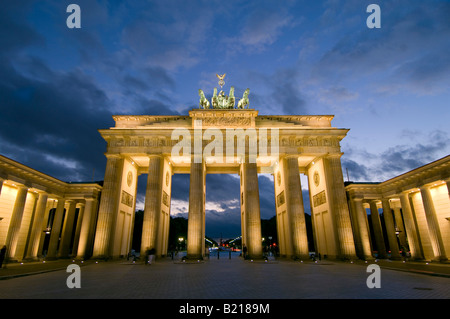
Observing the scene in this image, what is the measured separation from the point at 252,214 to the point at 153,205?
11.3 meters

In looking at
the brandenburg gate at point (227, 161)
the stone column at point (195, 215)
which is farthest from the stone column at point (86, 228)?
the stone column at point (195, 215)

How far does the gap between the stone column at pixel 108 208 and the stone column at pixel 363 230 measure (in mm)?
28597

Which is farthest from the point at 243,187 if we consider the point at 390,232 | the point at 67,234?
the point at 67,234

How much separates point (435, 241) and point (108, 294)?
30471 millimetres

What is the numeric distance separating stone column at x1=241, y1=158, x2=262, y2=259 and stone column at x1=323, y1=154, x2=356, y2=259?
8.75 meters

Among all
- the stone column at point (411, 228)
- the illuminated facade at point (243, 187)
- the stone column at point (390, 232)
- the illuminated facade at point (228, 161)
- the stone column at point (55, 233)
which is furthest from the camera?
the stone column at point (390, 232)

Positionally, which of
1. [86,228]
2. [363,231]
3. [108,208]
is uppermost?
[108,208]

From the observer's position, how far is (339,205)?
88.5 feet

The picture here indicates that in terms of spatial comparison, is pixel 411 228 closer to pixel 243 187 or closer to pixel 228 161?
pixel 243 187

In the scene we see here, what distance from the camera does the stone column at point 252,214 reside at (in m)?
26.1

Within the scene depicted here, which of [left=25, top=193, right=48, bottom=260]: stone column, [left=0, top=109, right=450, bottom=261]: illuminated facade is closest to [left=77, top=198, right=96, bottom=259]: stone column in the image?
[left=0, top=109, right=450, bottom=261]: illuminated facade

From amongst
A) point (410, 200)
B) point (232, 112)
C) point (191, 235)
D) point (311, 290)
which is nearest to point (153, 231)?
point (191, 235)

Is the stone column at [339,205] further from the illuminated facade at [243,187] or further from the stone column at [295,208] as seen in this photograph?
the stone column at [295,208]
